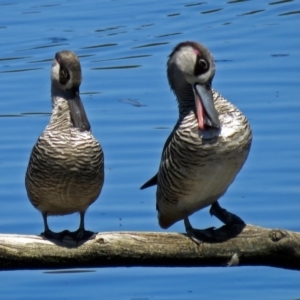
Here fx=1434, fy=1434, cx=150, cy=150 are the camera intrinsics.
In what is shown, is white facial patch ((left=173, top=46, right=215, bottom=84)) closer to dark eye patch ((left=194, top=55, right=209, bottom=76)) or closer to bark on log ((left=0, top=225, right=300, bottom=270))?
dark eye patch ((left=194, top=55, right=209, bottom=76))

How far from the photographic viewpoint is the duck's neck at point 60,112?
25.3ft

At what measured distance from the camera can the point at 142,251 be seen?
277 inches

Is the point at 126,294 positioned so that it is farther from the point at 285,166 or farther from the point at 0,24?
the point at 0,24

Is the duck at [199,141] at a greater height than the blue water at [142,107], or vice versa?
the duck at [199,141]

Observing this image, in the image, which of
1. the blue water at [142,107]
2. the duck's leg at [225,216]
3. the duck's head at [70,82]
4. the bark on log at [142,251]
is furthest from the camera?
the blue water at [142,107]

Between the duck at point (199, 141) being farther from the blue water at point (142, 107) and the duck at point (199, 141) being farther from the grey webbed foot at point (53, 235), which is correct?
the blue water at point (142, 107)

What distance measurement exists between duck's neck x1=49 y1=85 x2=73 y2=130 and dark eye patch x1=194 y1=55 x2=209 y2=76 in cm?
75

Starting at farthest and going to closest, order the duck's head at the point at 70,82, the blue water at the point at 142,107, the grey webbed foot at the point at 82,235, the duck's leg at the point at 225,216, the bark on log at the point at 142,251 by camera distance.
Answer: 1. the blue water at the point at 142,107
2. the duck's head at the point at 70,82
3. the duck's leg at the point at 225,216
4. the grey webbed foot at the point at 82,235
5. the bark on log at the point at 142,251

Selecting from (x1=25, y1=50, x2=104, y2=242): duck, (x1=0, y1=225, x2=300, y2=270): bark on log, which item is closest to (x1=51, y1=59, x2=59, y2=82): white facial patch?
(x1=25, y1=50, x2=104, y2=242): duck

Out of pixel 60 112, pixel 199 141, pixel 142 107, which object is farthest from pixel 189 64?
pixel 142 107

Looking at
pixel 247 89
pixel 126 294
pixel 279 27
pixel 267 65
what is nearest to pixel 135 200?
pixel 126 294

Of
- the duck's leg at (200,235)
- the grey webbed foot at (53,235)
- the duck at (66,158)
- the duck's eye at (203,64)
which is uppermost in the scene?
the duck's eye at (203,64)

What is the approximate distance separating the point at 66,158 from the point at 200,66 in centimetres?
85

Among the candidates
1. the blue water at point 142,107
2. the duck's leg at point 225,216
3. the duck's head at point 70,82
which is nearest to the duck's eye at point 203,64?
the duck's head at point 70,82
